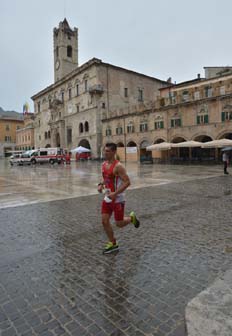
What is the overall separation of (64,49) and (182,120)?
37.6 m

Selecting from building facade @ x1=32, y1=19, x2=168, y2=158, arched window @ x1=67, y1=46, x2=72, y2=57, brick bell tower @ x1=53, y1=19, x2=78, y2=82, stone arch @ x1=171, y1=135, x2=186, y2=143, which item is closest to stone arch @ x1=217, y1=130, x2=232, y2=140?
stone arch @ x1=171, y1=135, x2=186, y2=143

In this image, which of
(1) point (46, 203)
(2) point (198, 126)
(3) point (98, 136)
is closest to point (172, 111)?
(2) point (198, 126)

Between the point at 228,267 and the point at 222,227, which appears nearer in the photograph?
the point at 228,267

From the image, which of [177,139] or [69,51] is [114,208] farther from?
[69,51]

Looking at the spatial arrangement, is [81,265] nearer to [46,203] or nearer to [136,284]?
[136,284]

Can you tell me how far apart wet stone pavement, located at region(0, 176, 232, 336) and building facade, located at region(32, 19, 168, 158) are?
31855mm

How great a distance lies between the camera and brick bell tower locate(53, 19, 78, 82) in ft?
177

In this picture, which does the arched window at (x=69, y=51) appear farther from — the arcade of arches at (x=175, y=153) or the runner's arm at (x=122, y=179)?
the runner's arm at (x=122, y=179)

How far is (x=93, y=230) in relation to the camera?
17.5ft

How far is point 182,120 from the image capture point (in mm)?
30719

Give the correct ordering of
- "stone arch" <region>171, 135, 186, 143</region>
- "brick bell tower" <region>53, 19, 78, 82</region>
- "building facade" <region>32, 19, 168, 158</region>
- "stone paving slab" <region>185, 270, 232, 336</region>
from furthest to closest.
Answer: "brick bell tower" <region>53, 19, 78, 82</region> < "building facade" <region>32, 19, 168, 158</region> < "stone arch" <region>171, 135, 186, 143</region> < "stone paving slab" <region>185, 270, 232, 336</region>

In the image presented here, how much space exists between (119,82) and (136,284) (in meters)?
46.0

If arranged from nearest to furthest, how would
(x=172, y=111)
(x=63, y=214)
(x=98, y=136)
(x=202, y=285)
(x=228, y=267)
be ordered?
1. (x=202, y=285)
2. (x=228, y=267)
3. (x=63, y=214)
4. (x=172, y=111)
5. (x=98, y=136)

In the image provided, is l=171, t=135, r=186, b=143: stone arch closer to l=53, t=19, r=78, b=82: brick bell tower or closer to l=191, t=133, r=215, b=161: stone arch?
l=191, t=133, r=215, b=161: stone arch
